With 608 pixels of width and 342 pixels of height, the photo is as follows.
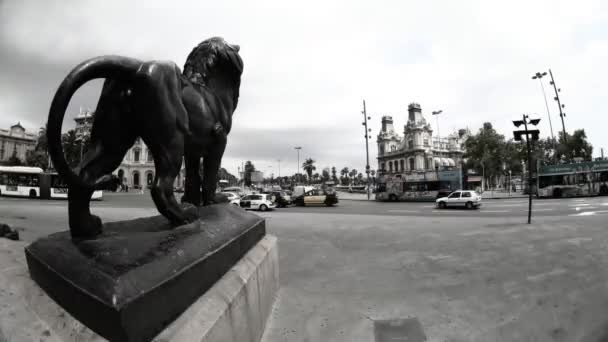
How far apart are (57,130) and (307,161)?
326ft

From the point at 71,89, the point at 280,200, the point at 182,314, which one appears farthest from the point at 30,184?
the point at 182,314

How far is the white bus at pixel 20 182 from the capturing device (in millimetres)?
22766

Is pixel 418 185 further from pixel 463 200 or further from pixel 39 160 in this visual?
pixel 39 160

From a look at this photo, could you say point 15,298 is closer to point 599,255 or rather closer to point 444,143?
point 599,255

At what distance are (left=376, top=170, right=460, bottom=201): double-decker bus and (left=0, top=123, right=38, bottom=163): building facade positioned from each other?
75.2m

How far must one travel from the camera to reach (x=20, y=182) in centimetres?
2291

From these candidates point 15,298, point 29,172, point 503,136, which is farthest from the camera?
point 503,136

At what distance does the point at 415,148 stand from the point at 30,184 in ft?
240

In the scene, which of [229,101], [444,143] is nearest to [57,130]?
[229,101]

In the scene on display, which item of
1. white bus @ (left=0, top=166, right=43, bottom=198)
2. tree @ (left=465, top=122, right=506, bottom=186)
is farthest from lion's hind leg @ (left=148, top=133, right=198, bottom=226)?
tree @ (left=465, top=122, right=506, bottom=186)

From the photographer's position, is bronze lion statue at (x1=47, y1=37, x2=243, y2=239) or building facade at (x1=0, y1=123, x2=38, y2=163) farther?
building facade at (x1=0, y1=123, x2=38, y2=163)

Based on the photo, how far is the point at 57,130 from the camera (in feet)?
5.29

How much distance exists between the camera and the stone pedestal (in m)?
1.39

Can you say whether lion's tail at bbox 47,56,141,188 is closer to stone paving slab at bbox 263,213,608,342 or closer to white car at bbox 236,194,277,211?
stone paving slab at bbox 263,213,608,342
